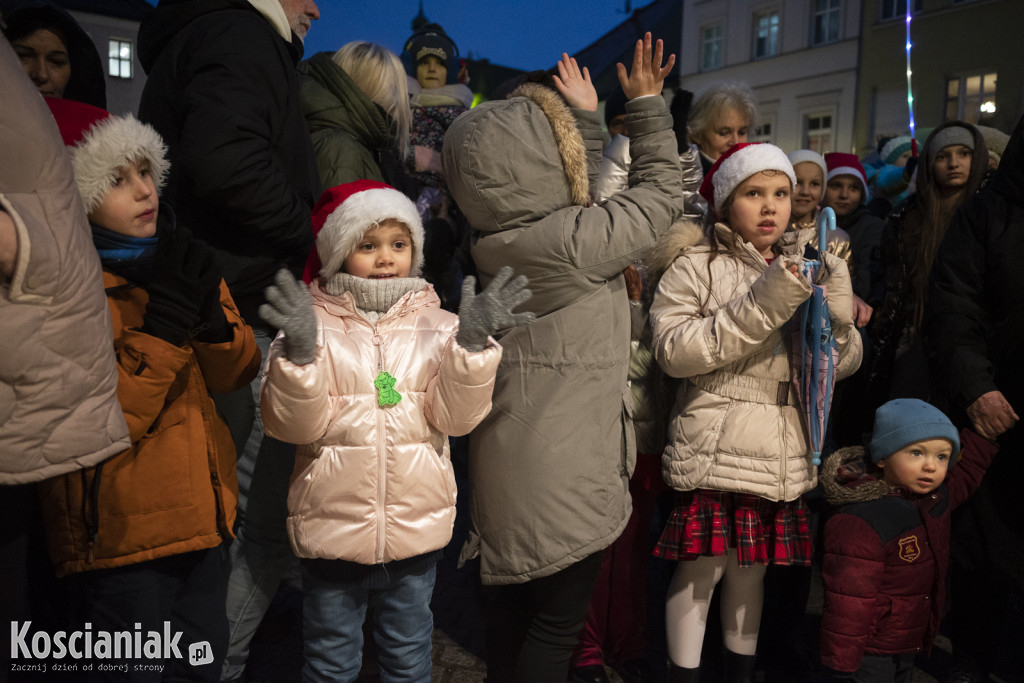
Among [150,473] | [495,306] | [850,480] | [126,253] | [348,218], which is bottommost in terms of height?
[850,480]

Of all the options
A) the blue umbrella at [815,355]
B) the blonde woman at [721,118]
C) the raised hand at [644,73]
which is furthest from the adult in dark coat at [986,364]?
the raised hand at [644,73]

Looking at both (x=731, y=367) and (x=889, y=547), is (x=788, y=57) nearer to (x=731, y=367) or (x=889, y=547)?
(x=731, y=367)

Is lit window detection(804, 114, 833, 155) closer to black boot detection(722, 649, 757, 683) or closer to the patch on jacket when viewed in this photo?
the patch on jacket

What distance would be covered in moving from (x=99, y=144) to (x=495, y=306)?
116cm

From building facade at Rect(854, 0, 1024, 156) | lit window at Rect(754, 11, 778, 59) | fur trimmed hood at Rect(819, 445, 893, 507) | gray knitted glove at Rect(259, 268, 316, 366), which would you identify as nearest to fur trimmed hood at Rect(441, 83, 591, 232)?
gray knitted glove at Rect(259, 268, 316, 366)

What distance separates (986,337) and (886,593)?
3.66ft

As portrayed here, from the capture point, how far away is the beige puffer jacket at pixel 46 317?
1.44 meters

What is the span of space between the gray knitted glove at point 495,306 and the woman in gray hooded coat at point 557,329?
0.24m

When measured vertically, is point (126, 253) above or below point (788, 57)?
below

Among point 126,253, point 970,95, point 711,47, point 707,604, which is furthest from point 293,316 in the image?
point 711,47

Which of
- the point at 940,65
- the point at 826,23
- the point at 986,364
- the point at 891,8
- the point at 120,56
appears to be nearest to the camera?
the point at 986,364

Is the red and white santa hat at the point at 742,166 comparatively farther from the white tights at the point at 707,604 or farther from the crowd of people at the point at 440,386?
the white tights at the point at 707,604

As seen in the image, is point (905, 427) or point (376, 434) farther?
point (905, 427)

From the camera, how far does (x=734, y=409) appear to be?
2.69m
